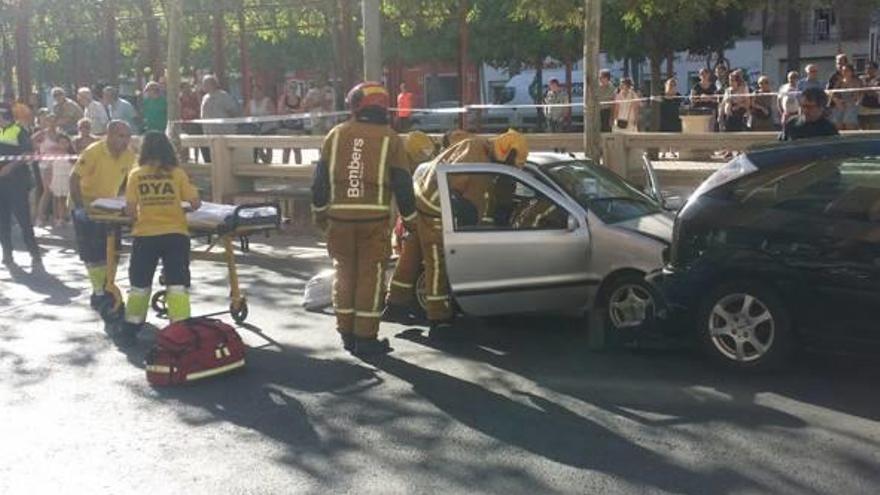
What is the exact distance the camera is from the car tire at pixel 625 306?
280 inches

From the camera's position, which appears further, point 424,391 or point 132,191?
point 132,191

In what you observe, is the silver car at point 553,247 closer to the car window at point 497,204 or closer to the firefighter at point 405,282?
the car window at point 497,204

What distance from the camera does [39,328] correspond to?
8500 millimetres

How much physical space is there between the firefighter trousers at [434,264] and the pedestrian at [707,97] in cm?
974

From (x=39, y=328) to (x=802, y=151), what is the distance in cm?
602

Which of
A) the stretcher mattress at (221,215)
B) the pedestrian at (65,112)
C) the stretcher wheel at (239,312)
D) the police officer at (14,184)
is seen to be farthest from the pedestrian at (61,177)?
the stretcher wheel at (239,312)

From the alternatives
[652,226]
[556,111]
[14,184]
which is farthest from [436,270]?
[556,111]

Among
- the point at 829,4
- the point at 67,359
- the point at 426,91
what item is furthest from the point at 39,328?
the point at 426,91

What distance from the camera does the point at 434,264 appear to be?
25.6 ft

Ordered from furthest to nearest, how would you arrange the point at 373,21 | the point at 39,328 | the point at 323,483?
the point at 373,21 < the point at 39,328 < the point at 323,483

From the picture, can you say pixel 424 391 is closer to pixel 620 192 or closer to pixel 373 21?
pixel 620 192

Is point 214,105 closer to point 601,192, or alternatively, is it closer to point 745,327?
point 601,192

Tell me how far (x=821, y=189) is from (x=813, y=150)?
24cm

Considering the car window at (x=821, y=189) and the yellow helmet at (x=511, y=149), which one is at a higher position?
the yellow helmet at (x=511, y=149)
